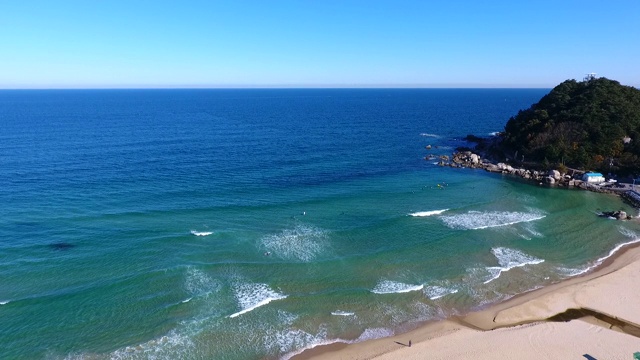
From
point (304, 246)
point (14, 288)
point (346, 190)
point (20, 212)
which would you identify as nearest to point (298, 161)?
point (346, 190)

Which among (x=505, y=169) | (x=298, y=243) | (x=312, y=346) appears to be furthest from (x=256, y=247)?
(x=505, y=169)

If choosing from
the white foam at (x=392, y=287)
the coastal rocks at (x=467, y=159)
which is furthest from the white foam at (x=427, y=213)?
the coastal rocks at (x=467, y=159)

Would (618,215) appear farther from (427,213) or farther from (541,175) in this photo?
(427,213)

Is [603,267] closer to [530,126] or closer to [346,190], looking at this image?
[346,190]

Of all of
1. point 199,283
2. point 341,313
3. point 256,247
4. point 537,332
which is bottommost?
point 537,332

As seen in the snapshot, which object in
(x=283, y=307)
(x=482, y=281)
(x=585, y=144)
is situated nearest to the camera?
(x=283, y=307)

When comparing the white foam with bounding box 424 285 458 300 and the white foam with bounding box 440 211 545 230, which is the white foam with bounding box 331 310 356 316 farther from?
the white foam with bounding box 440 211 545 230
